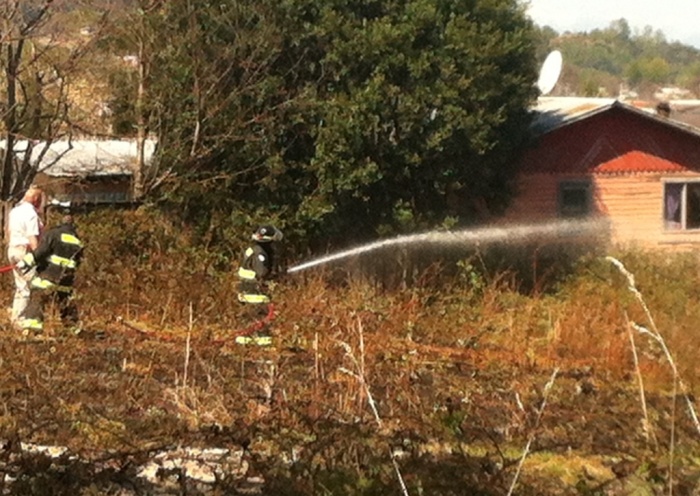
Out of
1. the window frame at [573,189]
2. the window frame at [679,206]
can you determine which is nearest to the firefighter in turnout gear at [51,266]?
the window frame at [573,189]

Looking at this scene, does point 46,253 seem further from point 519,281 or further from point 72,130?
point 519,281

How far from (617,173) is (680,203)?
6.21 feet

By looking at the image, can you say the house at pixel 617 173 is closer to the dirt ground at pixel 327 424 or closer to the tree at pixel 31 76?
the tree at pixel 31 76

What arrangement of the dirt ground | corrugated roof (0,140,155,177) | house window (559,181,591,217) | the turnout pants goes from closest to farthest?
the dirt ground
the turnout pants
corrugated roof (0,140,155,177)
house window (559,181,591,217)

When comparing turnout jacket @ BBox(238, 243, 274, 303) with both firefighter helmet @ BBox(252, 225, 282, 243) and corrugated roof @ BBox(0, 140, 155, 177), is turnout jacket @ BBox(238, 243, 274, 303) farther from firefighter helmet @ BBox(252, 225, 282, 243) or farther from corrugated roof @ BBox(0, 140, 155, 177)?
corrugated roof @ BBox(0, 140, 155, 177)

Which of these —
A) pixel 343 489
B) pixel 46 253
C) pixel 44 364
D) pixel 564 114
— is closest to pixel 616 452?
pixel 343 489

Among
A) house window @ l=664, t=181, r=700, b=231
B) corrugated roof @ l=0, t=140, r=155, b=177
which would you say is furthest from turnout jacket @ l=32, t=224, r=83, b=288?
house window @ l=664, t=181, r=700, b=231

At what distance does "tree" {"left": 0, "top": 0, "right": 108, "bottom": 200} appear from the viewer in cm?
1656

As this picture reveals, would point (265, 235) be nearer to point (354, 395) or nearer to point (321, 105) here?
point (354, 395)

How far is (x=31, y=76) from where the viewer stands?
18547 mm

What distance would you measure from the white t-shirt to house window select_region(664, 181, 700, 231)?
55.5ft

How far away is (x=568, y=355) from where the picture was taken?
1081cm

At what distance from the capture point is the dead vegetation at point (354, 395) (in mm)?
5062

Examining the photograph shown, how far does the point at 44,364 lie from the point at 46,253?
9.35 ft
